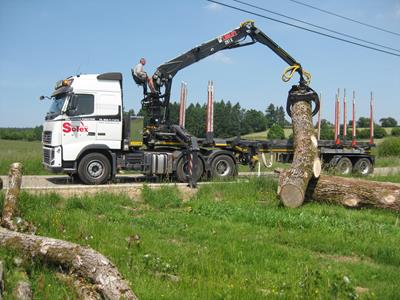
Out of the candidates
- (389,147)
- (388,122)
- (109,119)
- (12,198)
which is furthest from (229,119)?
(388,122)

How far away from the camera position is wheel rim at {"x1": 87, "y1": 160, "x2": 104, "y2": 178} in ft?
49.1

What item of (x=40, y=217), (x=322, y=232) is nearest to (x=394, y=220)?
(x=322, y=232)

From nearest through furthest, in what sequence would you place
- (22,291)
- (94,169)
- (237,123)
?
(22,291) → (94,169) → (237,123)

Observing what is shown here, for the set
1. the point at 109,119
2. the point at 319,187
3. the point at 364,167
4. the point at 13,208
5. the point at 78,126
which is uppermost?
the point at 109,119

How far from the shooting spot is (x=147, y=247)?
738 cm

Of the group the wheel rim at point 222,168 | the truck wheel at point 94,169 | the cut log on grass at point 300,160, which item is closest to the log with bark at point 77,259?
the cut log on grass at point 300,160

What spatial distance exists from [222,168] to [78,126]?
5.09 m

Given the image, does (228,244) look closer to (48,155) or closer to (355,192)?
(355,192)

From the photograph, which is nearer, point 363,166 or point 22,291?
point 22,291

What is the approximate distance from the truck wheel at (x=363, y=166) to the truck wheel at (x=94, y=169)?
11767mm

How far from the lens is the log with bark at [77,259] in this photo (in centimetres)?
501

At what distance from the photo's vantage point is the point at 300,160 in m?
12.4

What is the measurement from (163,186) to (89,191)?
189cm

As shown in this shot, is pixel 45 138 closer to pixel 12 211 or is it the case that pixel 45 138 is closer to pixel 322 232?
pixel 12 211
